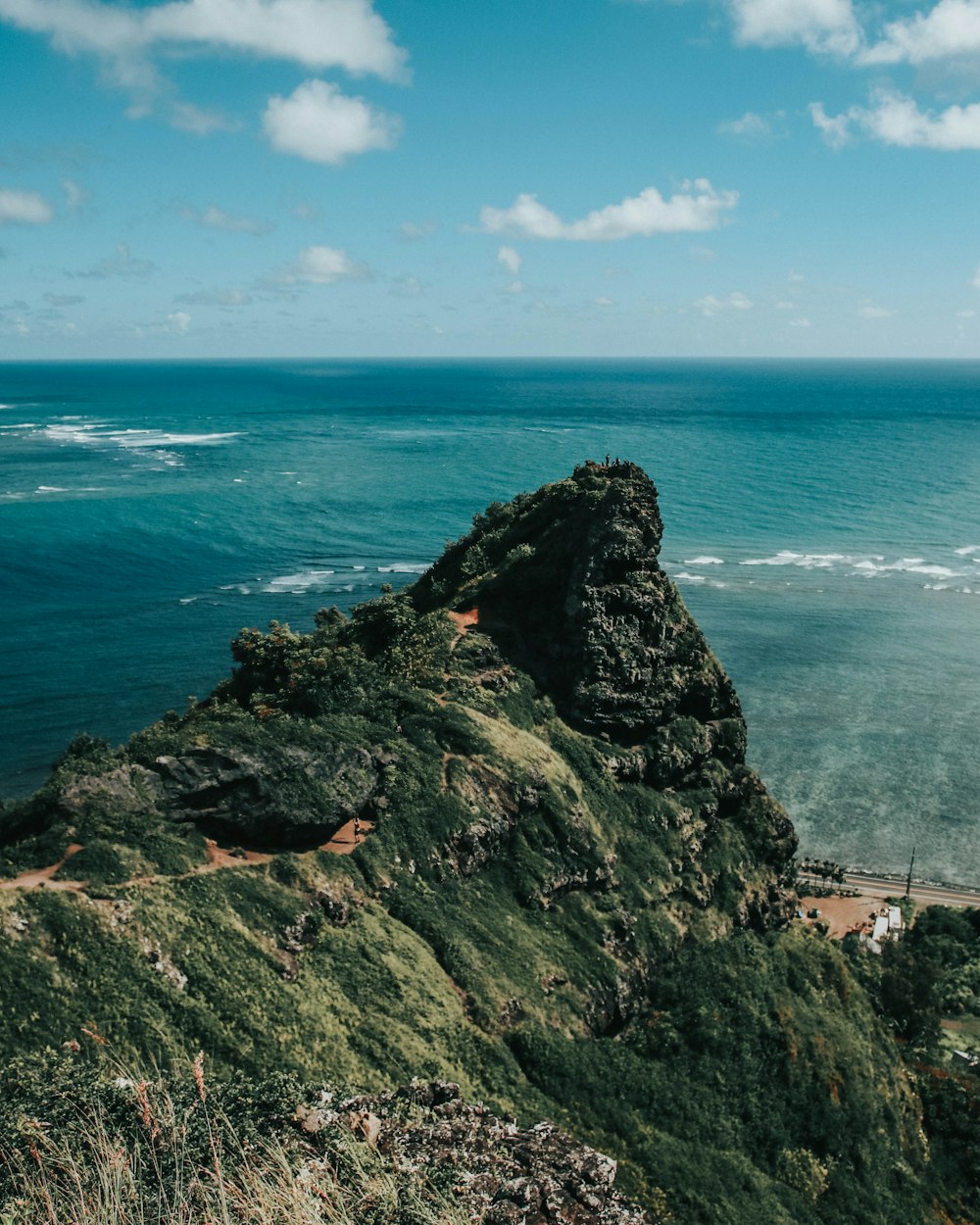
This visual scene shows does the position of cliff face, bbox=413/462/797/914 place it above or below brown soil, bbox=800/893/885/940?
above

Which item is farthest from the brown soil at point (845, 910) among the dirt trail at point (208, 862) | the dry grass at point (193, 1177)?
the dry grass at point (193, 1177)

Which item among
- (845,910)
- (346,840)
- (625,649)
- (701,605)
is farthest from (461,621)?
(701,605)

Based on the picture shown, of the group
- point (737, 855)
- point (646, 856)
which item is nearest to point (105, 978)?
point (646, 856)

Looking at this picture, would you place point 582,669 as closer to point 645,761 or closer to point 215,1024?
point 645,761

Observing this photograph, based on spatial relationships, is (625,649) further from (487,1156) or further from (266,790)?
(487,1156)

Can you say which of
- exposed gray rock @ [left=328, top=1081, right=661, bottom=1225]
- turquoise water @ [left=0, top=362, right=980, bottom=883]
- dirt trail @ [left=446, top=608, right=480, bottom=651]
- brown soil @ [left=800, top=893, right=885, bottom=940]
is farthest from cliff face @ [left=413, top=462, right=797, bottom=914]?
exposed gray rock @ [left=328, top=1081, right=661, bottom=1225]

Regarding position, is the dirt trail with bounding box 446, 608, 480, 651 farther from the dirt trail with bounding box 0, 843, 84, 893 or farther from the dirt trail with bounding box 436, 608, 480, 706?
the dirt trail with bounding box 0, 843, 84, 893

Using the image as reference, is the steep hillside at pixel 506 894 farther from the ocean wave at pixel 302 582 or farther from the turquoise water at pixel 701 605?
the ocean wave at pixel 302 582
